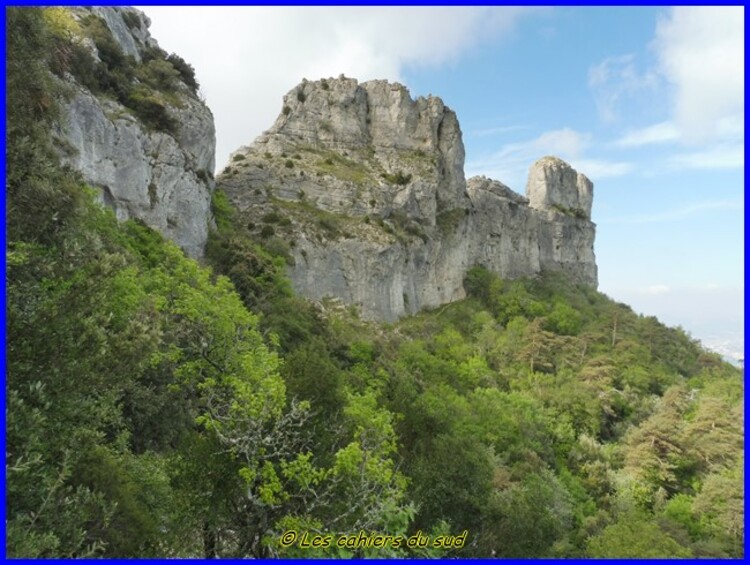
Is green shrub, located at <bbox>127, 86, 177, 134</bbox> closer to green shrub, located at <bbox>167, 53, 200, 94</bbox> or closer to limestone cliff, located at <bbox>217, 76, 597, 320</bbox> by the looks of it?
green shrub, located at <bbox>167, 53, 200, 94</bbox>

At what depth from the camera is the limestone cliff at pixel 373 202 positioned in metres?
49.3

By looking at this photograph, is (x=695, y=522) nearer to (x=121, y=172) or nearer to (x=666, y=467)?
(x=666, y=467)

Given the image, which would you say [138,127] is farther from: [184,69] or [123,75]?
[184,69]

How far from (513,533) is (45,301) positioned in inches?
667

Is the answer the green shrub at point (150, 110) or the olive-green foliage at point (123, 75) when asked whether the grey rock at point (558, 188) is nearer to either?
the olive-green foliage at point (123, 75)

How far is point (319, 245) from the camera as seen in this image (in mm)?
48188

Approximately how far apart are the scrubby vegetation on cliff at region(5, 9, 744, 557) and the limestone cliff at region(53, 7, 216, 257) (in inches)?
Result: 102

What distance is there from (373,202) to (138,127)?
2791 centimetres

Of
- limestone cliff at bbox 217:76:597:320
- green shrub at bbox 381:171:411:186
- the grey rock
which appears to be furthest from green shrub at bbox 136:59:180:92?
the grey rock

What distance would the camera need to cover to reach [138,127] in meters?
31.0

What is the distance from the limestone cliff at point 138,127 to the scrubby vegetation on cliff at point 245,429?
2595mm

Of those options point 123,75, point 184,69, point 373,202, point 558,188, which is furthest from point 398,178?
point 558,188

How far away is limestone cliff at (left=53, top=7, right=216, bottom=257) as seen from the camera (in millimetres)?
27703

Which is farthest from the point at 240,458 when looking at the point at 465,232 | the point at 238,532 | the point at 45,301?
the point at 465,232
